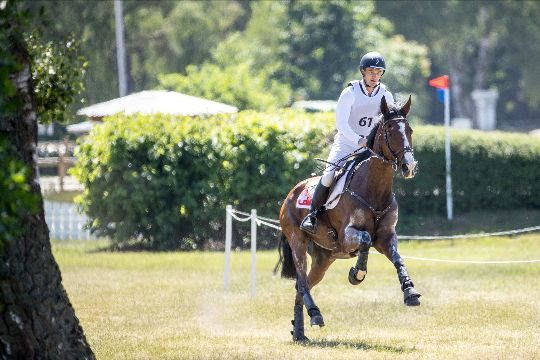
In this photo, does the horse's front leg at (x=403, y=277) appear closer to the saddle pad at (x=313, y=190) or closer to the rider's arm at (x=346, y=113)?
the saddle pad at (x=313, y=190)

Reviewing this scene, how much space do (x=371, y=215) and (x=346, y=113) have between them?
1129 mm

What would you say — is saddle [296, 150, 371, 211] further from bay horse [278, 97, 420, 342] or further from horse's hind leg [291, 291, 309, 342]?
horse's hind leg [291, 291, 309, 342]

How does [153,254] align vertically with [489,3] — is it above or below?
below

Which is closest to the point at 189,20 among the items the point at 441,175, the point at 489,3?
the point at 489,3

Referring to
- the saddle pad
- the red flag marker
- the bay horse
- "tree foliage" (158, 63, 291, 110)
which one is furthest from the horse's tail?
"tree foliage" (158, 63, 291, 110)

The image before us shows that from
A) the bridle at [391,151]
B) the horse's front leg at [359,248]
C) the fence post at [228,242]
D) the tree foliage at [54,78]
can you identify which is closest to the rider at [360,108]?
the bridle at [391,151]

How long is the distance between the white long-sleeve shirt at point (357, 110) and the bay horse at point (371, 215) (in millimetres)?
383

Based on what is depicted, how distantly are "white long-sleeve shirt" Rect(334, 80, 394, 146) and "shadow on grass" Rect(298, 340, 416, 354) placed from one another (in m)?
2.11

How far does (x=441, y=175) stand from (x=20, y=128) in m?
20.4

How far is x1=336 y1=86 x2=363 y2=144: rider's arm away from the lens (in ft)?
43.4

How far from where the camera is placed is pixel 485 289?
1912 cm

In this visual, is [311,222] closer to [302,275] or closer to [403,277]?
[302,275]

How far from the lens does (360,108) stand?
13.4 metres

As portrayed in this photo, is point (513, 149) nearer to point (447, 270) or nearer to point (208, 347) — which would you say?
point (447, 270)
